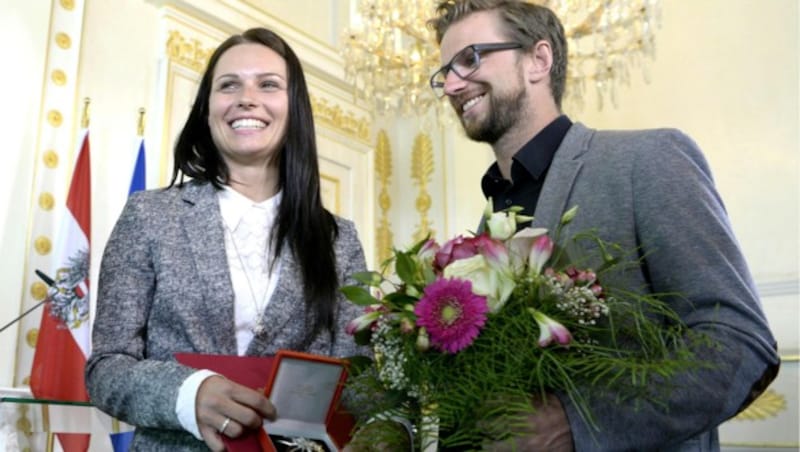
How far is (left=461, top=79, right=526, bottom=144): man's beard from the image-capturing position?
57.4 inches

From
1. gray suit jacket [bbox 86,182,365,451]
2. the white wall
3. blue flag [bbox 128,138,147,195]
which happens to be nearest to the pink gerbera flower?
gray suit jacket [bbox 86,182,365,451]

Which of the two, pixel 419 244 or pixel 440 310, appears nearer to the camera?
pixel 440 310

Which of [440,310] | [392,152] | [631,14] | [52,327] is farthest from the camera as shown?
[392,152]

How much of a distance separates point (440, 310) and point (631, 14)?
3115 mm

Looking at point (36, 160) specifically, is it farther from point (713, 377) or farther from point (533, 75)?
point (713, 377)

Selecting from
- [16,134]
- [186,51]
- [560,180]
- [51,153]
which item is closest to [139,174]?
[51,153]

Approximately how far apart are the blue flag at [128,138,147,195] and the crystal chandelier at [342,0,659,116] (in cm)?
117

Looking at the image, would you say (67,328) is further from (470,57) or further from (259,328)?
(470,57)

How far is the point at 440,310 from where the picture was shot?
907 mm

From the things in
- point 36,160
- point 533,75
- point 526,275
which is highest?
point 36,160

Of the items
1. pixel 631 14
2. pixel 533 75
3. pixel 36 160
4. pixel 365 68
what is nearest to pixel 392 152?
pixel 365 68

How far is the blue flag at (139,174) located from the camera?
11.1 ft

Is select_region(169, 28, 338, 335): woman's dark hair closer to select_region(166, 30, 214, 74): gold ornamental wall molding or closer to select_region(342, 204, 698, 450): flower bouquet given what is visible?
select_region(342, 204, 698, 450): flower bouquet

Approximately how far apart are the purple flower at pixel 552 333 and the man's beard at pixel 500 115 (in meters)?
0.66
